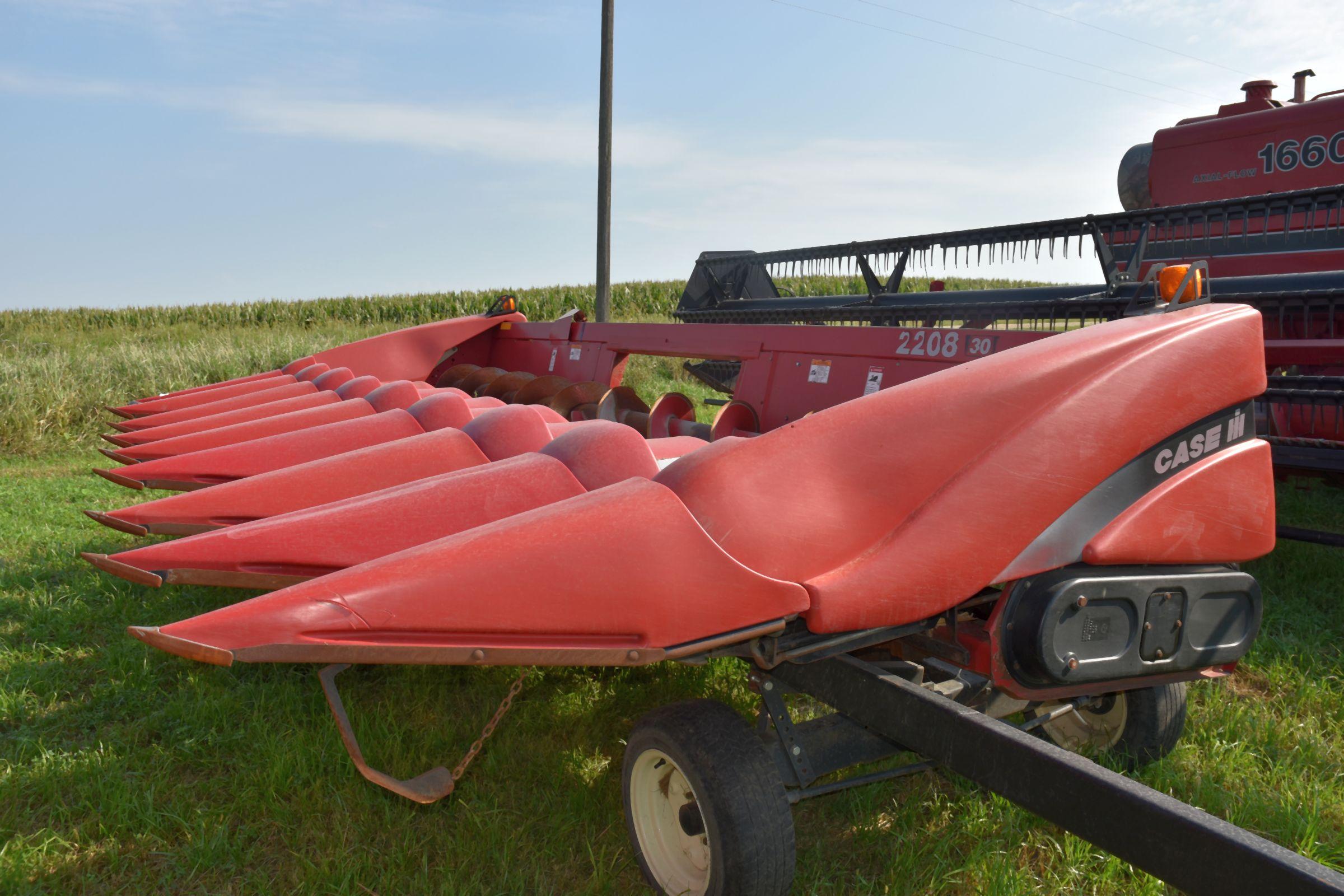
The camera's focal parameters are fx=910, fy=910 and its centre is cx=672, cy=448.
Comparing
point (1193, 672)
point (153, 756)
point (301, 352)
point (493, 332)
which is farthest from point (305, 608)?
point (301, 352)

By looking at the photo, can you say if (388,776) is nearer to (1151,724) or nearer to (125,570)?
(125,570)

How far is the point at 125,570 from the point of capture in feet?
5.65

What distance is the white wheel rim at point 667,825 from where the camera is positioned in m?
1.86

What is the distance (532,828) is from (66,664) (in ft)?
6.86

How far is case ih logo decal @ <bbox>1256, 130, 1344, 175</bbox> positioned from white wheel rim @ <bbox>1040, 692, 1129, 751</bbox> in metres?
4.78

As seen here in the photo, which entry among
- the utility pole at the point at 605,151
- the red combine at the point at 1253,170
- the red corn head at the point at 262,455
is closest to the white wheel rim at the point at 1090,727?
the red corn head at the point at 262,455

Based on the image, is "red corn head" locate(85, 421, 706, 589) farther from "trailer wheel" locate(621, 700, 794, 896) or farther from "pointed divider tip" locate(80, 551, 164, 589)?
"trailer wheel" locate(621, 700, 794, 896)

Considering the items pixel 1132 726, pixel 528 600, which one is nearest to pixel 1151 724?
pixel 1132 726

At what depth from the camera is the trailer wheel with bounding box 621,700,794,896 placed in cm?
165

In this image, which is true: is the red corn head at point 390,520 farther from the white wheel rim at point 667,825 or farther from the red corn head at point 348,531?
the white wheel rim at point 667,825

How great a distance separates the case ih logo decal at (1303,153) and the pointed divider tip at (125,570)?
6579 mm

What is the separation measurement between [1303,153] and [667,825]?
20.0 ft

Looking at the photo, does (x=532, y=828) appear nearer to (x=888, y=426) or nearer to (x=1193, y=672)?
(x=888, y=426)

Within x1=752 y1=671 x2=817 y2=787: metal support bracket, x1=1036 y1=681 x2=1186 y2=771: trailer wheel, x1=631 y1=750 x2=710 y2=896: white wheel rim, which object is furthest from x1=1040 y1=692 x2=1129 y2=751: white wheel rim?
x1=631 y1=750 x2=710 y2=896: white wheel rim
